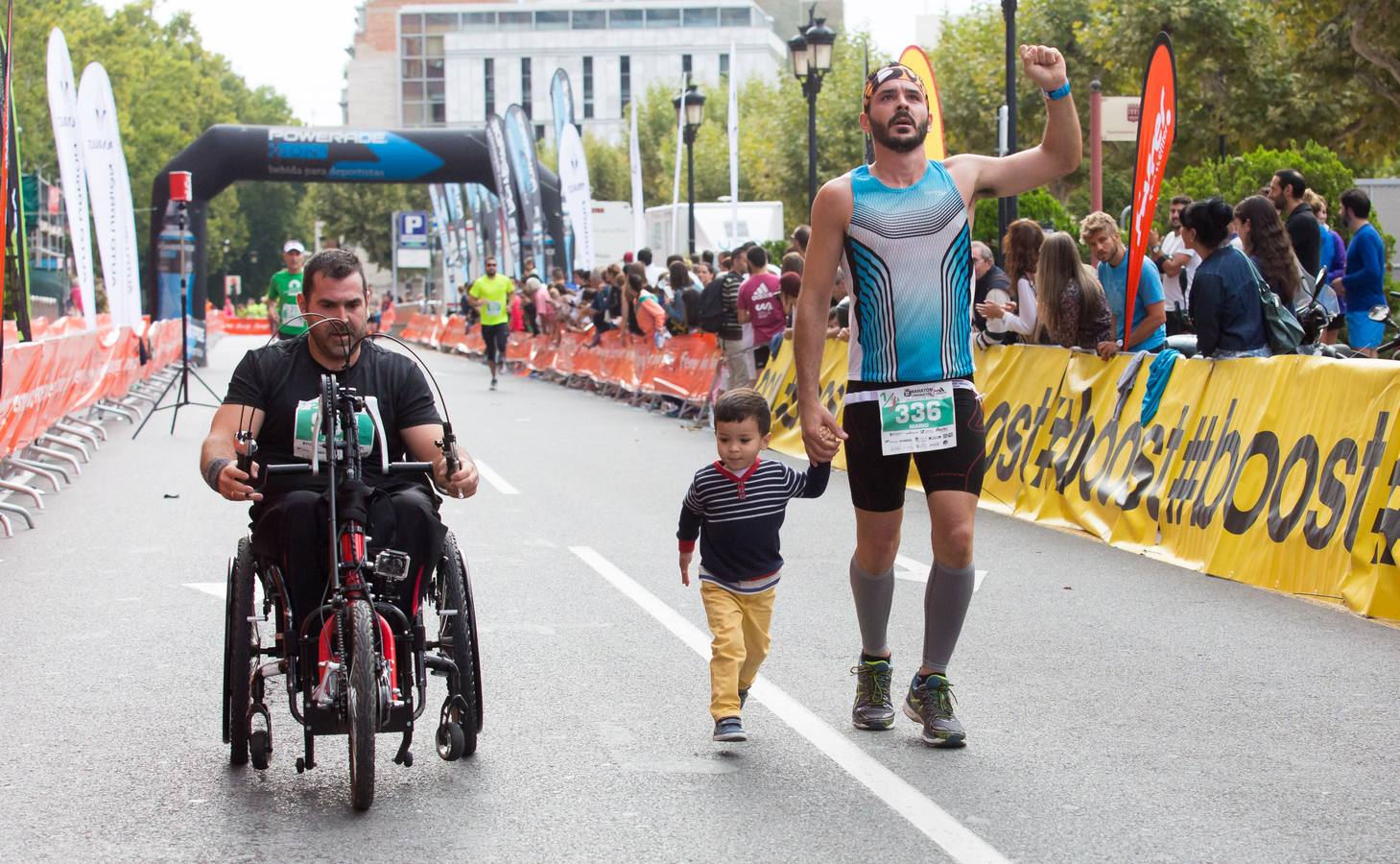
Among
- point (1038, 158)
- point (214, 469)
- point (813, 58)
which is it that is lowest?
point (214, 469)

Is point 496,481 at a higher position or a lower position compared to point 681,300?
lower

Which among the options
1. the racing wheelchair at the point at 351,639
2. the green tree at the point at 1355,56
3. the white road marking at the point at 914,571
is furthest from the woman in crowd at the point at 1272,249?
the green tree at the point at 1355,56

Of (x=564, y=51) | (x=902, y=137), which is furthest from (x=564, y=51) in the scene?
(x=902, y=137)

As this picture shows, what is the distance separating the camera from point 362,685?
16.2ft

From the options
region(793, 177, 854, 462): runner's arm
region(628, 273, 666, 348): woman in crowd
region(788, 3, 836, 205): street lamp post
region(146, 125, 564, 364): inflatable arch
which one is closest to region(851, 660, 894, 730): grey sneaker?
region(793, 177, 854, 462): runner's arm

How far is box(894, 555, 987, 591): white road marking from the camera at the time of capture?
9.72 metres

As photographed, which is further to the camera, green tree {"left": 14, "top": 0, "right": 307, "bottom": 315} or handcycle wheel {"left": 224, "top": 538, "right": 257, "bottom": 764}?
green tree {"left": 14, "top": 0, "right": 307, "bottom": 315}

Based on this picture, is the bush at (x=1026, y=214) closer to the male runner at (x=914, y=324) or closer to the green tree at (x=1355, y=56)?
the green tree at (x=1355, y=56)

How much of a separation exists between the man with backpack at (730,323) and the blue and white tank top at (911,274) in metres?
13.7

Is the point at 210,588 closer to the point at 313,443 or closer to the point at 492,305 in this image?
the point at 313,443

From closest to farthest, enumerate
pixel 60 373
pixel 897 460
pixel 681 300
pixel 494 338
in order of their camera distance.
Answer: pixel 897 460
pixel 60 373
pixel 681 300
pixel 494 338

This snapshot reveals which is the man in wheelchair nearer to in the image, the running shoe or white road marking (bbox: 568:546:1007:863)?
the running shoe

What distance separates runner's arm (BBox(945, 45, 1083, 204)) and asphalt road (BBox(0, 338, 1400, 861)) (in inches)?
67.6

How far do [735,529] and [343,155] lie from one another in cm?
3652
